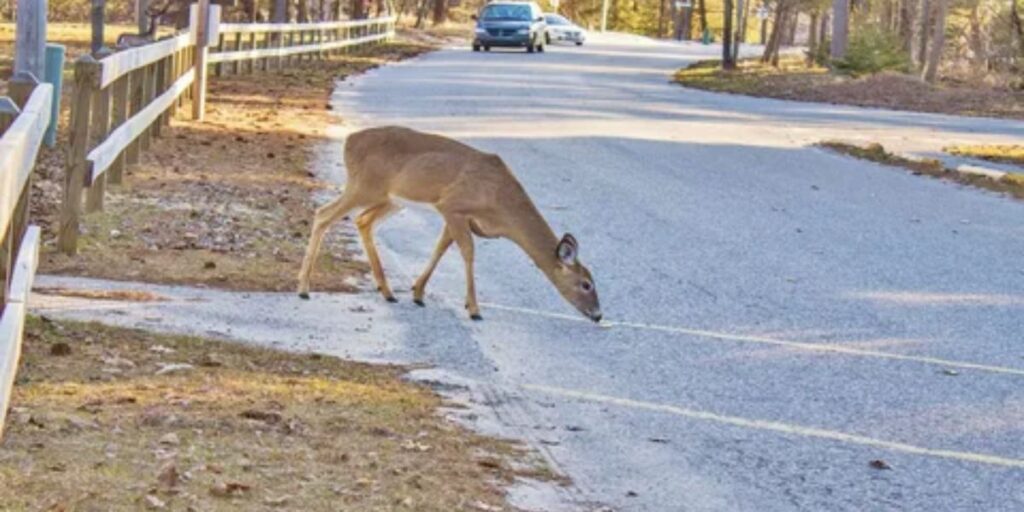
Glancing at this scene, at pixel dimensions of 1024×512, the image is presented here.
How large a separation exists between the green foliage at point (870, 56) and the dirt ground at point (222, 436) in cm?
3554

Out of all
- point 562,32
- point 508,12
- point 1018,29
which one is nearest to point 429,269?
point 1018,29

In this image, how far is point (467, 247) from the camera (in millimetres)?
10148

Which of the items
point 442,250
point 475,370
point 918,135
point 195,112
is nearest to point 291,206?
point 442,250

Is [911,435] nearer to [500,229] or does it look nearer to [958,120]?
[500,229]

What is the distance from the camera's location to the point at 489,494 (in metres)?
6.55

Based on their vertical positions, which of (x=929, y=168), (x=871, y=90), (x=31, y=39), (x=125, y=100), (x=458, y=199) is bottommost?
(x=929, y=168)

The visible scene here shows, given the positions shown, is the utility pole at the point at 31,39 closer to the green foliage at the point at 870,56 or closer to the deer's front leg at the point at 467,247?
the deer's front leg at the point at 467,247

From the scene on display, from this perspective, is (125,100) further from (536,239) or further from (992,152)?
(992,152)

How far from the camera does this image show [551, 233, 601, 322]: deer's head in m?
9.99

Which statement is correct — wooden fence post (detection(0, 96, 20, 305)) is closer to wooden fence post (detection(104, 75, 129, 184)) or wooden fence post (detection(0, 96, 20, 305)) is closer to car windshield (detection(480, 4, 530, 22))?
wooden fence post (detection(104, 75, 129, 184))

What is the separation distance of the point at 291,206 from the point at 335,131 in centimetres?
794

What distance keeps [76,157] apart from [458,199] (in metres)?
2.50

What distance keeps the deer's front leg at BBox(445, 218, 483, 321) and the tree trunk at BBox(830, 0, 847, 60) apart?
119ft

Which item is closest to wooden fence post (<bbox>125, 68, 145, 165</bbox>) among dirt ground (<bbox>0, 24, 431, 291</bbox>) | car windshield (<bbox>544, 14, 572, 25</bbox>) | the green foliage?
dirt ground (<bbox>0, 24, 431, 291</bbox>)
